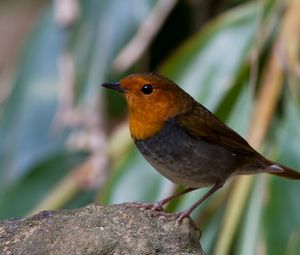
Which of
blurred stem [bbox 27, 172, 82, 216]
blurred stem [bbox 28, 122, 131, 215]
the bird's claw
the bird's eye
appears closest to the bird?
the bird's eye

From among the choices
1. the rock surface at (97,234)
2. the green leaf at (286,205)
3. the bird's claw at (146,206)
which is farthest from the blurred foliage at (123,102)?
the rock surface at (97,234)

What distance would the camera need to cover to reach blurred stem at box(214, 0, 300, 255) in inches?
163

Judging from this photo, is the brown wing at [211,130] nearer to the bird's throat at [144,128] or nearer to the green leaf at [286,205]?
the bird's throat at [144,128]

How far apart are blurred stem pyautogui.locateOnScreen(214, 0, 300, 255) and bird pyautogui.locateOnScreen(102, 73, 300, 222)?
0.54m

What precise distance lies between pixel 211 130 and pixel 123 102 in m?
1.68

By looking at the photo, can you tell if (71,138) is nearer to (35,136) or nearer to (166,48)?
(35,136)

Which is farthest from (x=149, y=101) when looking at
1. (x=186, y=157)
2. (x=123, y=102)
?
(x=123, y=102)

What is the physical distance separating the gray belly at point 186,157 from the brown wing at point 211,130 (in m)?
0.02

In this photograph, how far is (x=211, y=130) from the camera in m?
3.59

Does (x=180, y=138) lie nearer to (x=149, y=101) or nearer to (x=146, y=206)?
(x=149, y=101)

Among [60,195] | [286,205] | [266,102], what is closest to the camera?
[286,205]

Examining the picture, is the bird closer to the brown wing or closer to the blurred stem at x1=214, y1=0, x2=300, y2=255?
the brown wing

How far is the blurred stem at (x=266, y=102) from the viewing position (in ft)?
13.6

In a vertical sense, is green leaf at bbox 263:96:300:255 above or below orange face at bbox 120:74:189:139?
below
